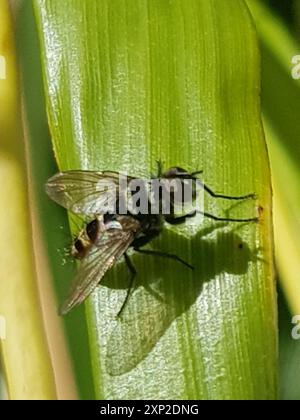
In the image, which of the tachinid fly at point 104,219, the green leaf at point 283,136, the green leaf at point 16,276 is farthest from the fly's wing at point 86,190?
the green leaf at point 283,136

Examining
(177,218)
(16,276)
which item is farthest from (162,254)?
(16,276)

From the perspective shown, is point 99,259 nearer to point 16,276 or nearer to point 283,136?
point 16,276

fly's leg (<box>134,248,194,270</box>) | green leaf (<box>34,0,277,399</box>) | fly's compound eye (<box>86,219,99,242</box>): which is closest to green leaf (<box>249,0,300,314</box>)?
green leaf (<box>34,0,277,399</box>)

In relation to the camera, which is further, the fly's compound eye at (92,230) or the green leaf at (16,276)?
the green leaf at (16,276)

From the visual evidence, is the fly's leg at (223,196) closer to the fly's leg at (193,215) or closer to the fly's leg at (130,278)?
the fly's leg at (193,215)

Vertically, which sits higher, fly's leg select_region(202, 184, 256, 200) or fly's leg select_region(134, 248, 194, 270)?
fly's leg select_region(202, 184, 256, 200)

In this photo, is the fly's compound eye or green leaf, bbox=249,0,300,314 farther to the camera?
green leaf, bbox=249,0,300,314

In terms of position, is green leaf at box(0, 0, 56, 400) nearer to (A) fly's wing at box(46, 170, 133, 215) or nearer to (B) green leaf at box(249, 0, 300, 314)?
(A) fly's wing at box(46, 170, 133, 215)
